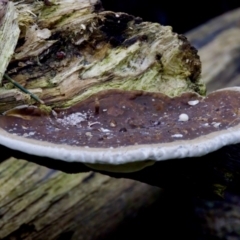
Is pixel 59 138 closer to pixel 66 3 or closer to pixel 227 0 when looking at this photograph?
pixel 66 3

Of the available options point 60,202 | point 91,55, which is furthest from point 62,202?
point 91,55

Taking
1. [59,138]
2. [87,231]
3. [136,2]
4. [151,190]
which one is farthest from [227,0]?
[59,138]

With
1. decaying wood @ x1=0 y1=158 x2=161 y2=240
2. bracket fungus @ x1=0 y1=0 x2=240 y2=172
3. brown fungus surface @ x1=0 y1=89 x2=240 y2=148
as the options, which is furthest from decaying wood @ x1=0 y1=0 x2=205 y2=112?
decaying wood @ x1=0 y1=158 x2=161 y2=240

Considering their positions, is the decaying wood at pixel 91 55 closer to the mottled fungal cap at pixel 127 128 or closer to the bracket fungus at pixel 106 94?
the bracket fungus at pixel 106 94

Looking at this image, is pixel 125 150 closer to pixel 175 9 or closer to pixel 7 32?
pixel 7 32

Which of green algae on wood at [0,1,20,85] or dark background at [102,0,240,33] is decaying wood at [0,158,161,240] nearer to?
green algae on wood at [0,1,20,85]

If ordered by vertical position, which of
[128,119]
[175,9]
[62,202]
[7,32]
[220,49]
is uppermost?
[7,32]

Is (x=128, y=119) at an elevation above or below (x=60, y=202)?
above
